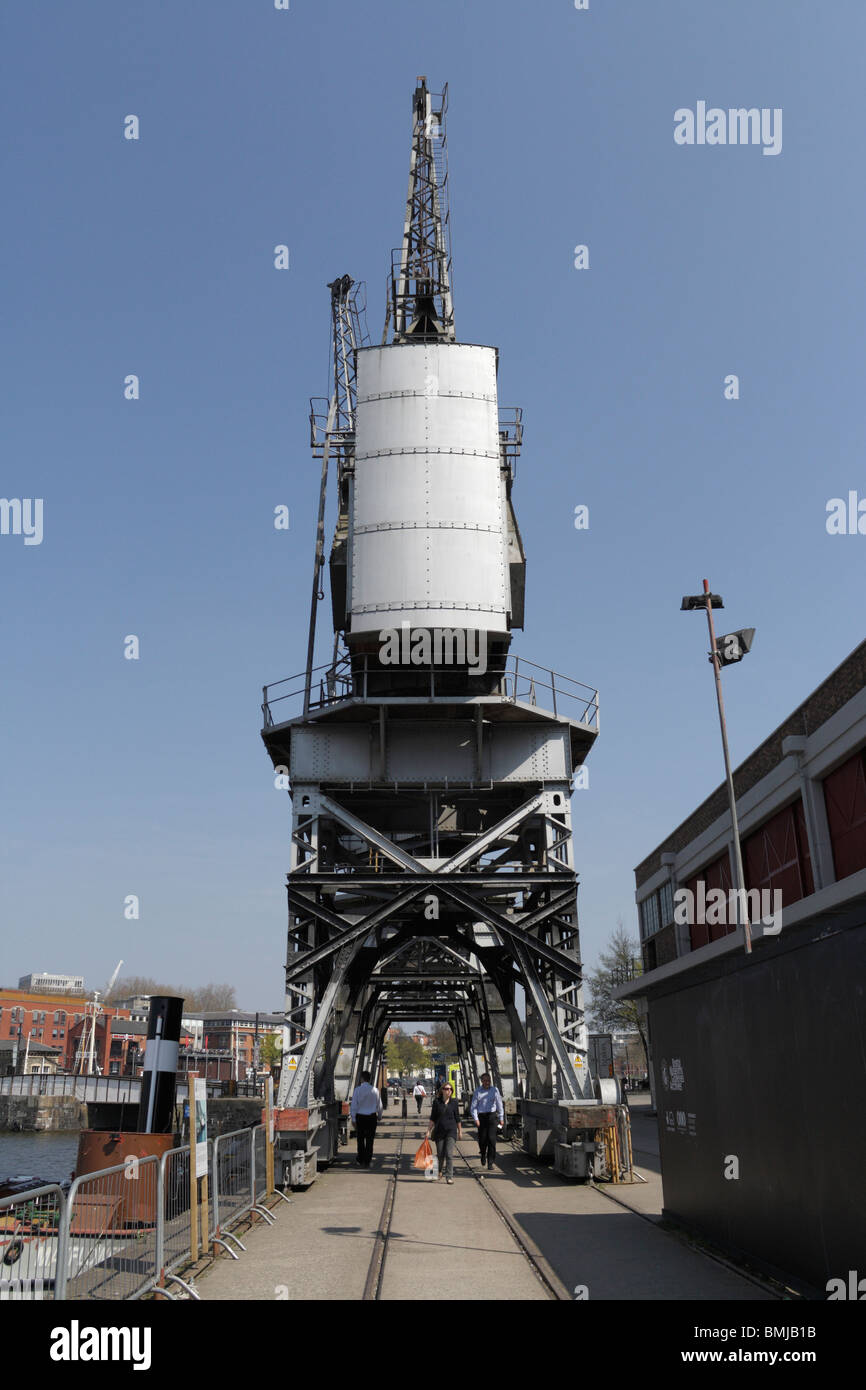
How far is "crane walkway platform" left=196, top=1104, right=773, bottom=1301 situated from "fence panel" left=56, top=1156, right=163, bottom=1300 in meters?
0.67

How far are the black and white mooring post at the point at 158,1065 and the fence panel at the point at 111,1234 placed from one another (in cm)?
872

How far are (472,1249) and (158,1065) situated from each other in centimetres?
916

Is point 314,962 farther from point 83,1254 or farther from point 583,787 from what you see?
point 83,1254

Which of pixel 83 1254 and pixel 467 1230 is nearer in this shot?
pixel 83 1254

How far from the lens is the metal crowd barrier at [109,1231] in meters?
6.65

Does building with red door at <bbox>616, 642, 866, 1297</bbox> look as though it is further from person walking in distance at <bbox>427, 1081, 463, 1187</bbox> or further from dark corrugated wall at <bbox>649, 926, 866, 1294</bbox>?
person walking in distance at <bbox>427, 1081, 463, 1187</bbox>

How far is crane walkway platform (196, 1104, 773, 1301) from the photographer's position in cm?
831

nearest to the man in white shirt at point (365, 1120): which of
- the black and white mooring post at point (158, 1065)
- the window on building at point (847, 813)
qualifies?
the black and white mooring post at point (158, 1065)

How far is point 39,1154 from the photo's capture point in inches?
Answer: 2199

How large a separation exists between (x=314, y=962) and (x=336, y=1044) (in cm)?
333

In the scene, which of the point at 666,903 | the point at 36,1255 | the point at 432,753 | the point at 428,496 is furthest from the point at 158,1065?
the point at 666,903
